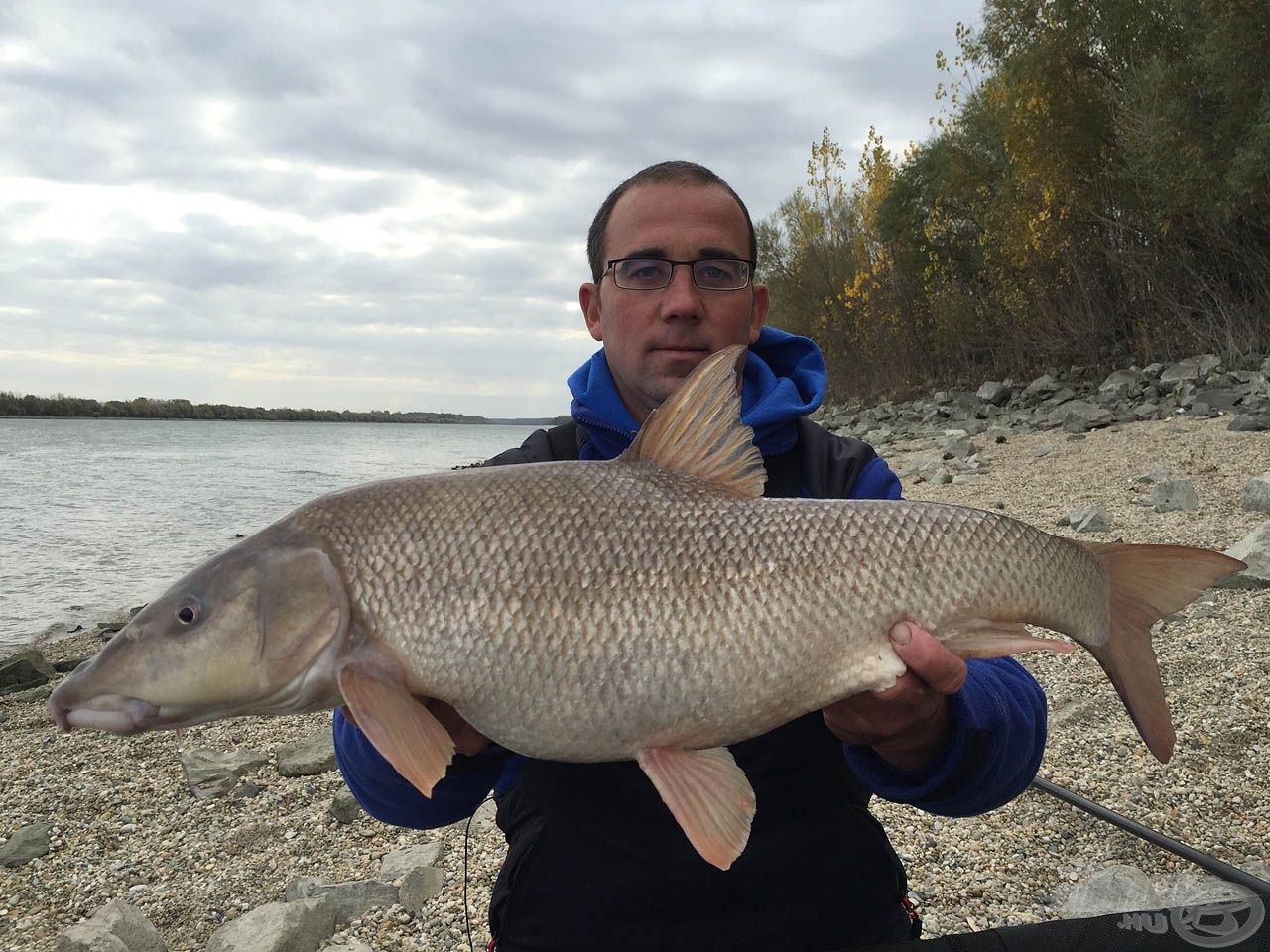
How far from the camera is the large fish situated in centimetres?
184

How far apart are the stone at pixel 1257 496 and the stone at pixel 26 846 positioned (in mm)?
7934

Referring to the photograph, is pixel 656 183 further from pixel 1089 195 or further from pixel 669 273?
pixel 1089 195

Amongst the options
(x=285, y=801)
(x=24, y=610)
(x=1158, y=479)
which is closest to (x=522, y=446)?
(x=285, y=801)

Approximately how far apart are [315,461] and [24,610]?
30.0 metres

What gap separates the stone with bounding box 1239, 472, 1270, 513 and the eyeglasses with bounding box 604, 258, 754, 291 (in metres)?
5.57

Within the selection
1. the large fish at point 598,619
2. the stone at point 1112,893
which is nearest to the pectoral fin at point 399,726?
the large fish at point 598,619

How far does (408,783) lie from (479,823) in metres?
1.71

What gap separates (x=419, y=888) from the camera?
3.14 m

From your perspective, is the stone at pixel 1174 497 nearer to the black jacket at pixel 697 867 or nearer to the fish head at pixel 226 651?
the black jacket at pixel 697 867

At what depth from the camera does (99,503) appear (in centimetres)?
2130

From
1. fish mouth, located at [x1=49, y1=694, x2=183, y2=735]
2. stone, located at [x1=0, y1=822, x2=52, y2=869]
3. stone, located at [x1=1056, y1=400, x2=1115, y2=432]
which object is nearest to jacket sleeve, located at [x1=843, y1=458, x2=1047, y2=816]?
fish mouth, located at [x1=49, y1=694, x2=183, y2=735]

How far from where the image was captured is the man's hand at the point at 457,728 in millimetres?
2002

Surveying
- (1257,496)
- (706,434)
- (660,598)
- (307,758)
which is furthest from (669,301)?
(1257,496)

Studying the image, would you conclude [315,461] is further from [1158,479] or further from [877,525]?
[877,525]
